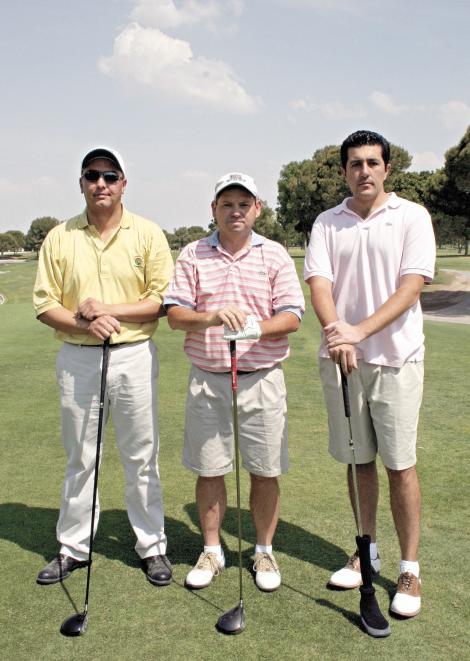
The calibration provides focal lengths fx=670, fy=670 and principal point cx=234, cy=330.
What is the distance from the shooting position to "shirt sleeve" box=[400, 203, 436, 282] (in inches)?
129

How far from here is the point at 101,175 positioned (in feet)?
11.7

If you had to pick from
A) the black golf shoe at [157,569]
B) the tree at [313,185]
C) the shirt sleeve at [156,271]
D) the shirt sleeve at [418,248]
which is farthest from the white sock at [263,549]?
the tree at [313,185]

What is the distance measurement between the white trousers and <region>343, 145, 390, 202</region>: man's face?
142 centimetres

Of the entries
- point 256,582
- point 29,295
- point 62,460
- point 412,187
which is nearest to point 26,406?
point 62,460

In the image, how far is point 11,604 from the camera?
3244mm

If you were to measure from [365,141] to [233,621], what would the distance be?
238 cm

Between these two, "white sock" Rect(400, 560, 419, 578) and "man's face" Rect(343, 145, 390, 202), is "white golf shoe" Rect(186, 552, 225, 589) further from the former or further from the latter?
"man's face" Rect(343, 145, 390, 202)

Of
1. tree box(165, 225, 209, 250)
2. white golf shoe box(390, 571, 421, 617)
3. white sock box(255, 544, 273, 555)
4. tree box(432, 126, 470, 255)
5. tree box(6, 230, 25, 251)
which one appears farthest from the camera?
tree box(6, 230, 25, 251)

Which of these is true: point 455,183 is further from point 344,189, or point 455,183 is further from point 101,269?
point 101,269

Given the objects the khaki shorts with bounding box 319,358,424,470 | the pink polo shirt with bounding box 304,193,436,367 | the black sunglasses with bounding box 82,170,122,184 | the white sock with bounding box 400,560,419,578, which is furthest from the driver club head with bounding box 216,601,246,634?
the black sunglasses with bounding box 82,170,122,184

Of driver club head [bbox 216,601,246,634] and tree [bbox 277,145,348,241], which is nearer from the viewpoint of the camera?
driver club head [bbox 216,601,246,634]

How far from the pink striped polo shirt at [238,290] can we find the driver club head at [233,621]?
117 centimetres

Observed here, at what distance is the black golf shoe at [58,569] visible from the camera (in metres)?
3.50

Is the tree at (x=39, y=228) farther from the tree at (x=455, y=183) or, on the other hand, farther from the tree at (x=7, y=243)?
the tree at (x=455, y=183)
